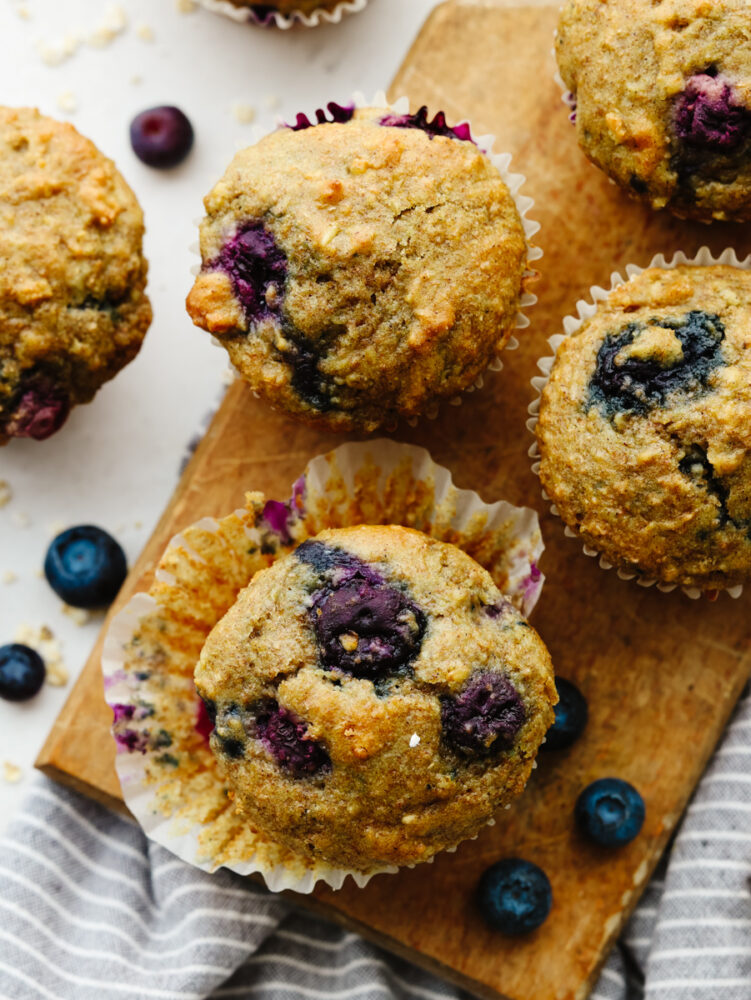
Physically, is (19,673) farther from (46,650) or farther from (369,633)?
(369,633)

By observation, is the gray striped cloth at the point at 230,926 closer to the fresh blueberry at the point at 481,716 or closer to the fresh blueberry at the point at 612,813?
the fresh blueberry at the point at 612,813

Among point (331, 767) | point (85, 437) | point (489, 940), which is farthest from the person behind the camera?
point (85, 437)

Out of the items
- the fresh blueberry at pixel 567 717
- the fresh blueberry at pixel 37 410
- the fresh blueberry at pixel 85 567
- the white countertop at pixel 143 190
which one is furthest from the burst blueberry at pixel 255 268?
the fresh blueberry at pixel 567 717

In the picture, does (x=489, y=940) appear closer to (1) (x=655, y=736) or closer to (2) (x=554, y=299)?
(1) (x=655, y=736)

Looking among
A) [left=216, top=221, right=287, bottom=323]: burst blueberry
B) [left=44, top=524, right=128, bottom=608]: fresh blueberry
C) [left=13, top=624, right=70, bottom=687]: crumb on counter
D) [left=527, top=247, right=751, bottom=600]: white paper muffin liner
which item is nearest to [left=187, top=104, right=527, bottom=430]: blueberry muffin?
[left=216, top=221, right=287, bottom=323]: burst blueberry

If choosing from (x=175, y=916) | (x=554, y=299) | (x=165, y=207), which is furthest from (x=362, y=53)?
(x=175, y=916)

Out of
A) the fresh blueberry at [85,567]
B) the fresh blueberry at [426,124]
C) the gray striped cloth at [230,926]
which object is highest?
the fresh blueberry at [426,124]

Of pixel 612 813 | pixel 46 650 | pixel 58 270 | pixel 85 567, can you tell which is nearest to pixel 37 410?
pixel 58 270
